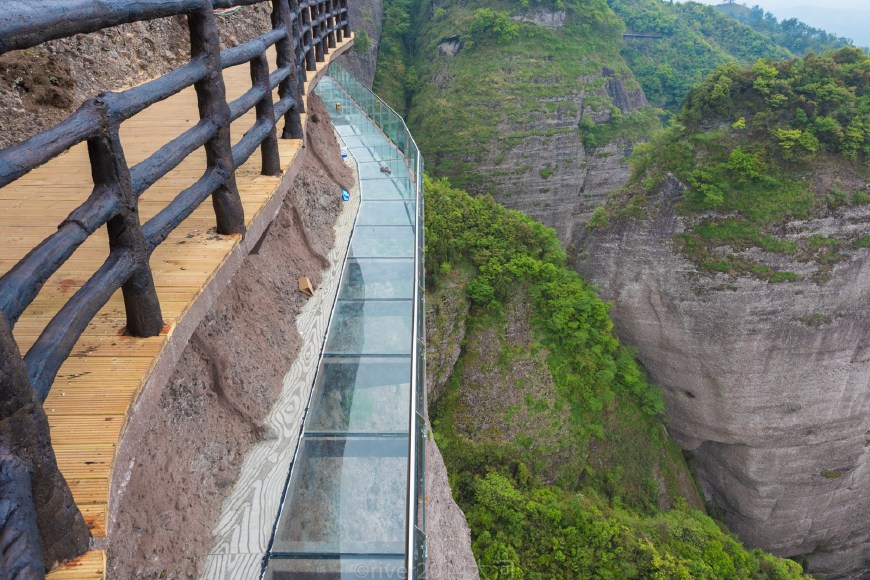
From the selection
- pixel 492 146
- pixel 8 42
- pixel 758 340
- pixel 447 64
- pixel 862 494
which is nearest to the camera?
pixel 8 42

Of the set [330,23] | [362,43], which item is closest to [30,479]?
[330,23]

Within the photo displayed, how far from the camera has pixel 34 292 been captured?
1431 mm

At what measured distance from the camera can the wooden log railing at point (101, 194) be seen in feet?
4.30

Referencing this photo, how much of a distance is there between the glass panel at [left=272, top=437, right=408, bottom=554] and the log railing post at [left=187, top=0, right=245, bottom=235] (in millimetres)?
1585

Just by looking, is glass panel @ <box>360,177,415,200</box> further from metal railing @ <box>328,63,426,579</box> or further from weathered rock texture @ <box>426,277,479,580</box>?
weathered rock texture @ <box>426,277,479,580</box>

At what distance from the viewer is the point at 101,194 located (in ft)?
5.67

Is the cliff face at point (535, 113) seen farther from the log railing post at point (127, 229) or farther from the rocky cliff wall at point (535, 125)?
the log railing post at point (127, 229)

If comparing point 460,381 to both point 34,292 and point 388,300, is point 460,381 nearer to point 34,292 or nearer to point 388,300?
point 388,300

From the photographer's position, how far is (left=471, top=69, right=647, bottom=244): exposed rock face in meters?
28.0

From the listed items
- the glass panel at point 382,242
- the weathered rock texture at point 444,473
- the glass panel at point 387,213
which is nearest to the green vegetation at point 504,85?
the weathered rock texture at point 444,473

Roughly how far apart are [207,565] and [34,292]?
6.53ft

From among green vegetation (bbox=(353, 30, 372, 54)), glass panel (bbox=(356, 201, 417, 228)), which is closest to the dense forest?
glass panel (bbox=(356, 201, 417, 228))

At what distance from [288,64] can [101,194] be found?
2.59m

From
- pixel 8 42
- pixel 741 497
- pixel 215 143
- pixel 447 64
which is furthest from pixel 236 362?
pixel 447 64
